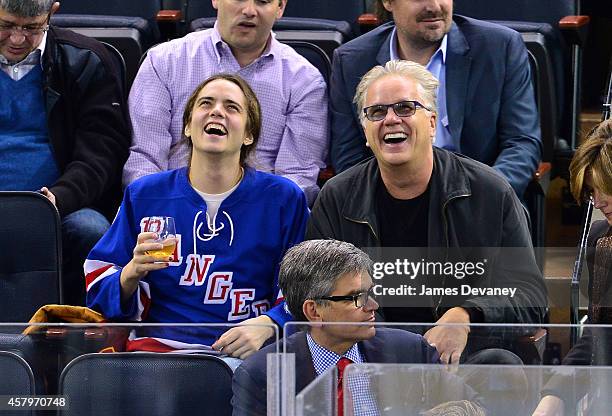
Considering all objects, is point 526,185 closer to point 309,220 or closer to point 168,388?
point 309,220

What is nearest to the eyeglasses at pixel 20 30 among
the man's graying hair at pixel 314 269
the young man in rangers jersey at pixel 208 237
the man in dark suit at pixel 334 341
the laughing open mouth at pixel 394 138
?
the young man in rangers jersey at pixel 208 237

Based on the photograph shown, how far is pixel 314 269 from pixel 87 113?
50.7 inches

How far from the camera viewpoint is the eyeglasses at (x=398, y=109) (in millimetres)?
3223

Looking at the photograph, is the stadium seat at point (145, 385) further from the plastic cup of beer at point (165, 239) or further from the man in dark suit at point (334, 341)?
the plastic cup of beer at point (165, 239)

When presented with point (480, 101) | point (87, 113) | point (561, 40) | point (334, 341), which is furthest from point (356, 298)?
point (561, 40)

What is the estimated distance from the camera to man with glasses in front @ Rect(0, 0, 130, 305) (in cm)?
367

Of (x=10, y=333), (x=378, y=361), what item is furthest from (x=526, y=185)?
(x=10, y=333)

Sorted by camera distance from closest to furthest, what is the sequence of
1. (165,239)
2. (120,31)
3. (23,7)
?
(165,239) < (23,7) < (120,31)

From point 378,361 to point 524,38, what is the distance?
7.29 ft

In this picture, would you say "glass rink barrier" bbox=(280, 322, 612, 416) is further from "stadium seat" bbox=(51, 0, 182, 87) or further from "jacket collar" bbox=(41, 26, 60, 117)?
"stadium seat" bbox=(51, 0, 182, 87)

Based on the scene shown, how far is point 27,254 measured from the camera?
3355 millimetres

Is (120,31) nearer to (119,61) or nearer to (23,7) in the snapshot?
(119,61)

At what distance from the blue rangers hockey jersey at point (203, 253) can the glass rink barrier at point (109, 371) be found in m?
0.76

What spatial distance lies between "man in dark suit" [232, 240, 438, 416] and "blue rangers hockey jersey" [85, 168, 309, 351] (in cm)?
45
